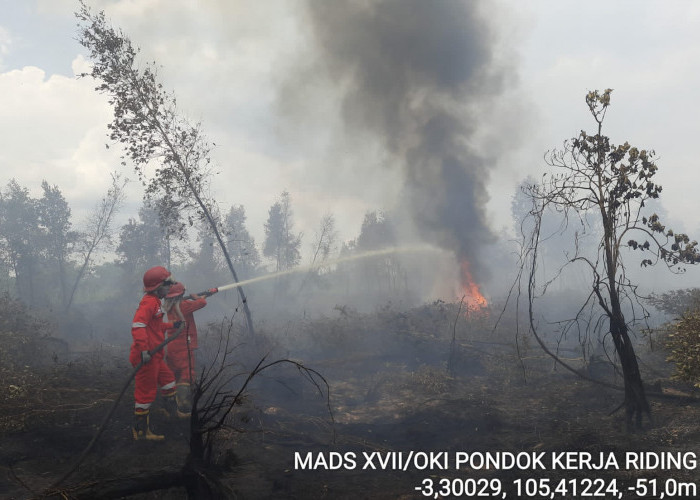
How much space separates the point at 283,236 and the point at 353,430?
48658 millimetres

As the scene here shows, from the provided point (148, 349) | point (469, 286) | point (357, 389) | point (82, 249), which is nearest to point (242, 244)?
point (82, 249)

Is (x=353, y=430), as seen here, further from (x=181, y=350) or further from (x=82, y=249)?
(x=82, y=249)

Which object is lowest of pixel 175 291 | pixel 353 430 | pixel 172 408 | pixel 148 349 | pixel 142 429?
pixel 353 430

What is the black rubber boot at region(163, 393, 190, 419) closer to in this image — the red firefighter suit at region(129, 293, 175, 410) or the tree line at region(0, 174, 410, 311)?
the red firefighter suit at region(129, 293, 175, 410)

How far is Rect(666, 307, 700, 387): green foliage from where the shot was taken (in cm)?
689

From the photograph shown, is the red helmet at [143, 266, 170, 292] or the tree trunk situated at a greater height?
the red helmet at [143, 266, 170, 292]

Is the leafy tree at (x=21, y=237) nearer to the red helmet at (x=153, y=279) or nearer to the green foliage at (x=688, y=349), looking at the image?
the red helmet at (x=153, y=279)

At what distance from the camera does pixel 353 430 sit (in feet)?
28.2

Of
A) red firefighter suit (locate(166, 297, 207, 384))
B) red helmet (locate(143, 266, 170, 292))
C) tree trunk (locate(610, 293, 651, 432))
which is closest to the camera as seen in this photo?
tree trunk (locate(610, 293, 651, 432))

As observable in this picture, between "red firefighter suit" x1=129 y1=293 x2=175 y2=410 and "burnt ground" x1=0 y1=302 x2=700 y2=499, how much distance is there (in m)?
0.75

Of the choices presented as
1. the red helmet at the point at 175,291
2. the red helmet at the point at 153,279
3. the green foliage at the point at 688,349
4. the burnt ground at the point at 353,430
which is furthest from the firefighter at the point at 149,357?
the green foliage at the point at 688,349

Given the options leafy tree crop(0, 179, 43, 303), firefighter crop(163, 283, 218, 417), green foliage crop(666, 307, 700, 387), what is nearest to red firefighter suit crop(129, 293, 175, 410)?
firefighter crop(163, 283, 218, 417)

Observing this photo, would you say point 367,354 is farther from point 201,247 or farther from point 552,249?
point 552,249

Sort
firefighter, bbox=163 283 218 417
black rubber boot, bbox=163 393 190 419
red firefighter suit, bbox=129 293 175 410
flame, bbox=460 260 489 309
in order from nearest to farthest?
1. red firefighter suit, bbox=129 293 175 410
2. black rubber boot, bbox=163 393 190 419
3. firefighter, bbox=163 283 218 417
4. flame, bbox=460 260 489 309
